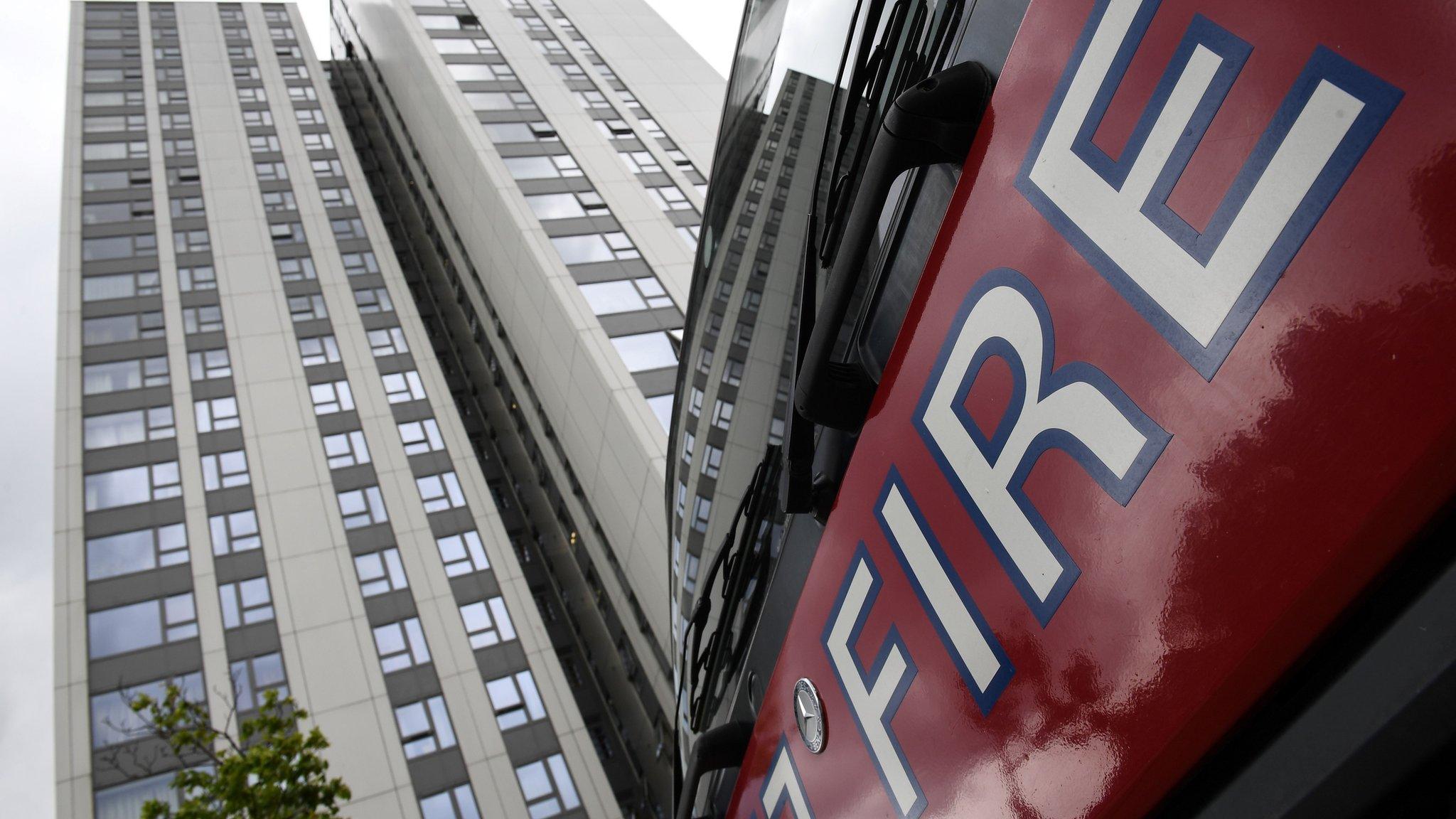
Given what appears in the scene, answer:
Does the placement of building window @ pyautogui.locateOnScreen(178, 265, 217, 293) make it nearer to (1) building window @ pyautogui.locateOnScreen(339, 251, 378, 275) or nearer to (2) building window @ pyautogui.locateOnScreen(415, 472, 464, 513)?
(1) building window @ pyautogui.locateOnScreen(339, 251, 378, 275)

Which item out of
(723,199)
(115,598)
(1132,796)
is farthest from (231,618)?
(1132,796)

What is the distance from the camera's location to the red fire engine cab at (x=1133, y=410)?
1.01 metres

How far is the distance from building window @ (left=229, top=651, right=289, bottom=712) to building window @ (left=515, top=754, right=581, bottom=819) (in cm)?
510

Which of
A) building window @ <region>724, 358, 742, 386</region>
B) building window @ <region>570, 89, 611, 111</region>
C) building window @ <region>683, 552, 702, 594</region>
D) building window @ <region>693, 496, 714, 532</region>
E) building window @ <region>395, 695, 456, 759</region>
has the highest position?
building window @ <region>570, 89, 611, 111</region>

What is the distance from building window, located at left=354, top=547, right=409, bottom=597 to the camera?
19286 mm

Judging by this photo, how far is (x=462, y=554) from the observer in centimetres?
2086

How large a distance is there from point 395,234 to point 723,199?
41.4 metres

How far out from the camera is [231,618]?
60.0ft

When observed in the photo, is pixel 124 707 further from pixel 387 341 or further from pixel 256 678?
pixel 387 341

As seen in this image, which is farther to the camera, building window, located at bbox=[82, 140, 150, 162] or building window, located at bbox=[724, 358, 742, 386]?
building window, located at bbox=[82, 140, 150, 162]

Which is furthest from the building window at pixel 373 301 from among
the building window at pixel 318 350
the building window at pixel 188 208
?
the building window at pixel 188 208

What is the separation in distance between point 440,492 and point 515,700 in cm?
615

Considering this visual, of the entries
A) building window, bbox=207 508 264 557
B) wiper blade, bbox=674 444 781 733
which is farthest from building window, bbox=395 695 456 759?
wiper blade, bbox=674 444 781 733

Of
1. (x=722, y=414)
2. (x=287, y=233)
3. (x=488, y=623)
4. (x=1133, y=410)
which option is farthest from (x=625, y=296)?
(x=1133, y=410)
